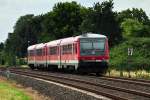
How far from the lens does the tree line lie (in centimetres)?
8606

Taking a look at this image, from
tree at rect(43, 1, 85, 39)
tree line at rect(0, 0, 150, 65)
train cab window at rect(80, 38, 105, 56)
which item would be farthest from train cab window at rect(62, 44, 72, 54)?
tree at rect(43, 1, 85, 39)

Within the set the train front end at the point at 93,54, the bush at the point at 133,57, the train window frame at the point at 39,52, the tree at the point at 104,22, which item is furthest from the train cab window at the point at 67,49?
the tree at the point at 104,22

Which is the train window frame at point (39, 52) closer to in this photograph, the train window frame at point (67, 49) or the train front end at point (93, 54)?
the train window frame at point (67, 49)

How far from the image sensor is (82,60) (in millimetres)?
Result: 41969

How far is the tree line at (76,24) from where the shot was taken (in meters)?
86.1

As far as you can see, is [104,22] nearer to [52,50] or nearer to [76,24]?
[76,24]

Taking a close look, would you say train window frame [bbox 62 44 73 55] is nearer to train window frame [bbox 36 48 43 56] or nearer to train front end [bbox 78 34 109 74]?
train front end [bbox 78 34 109 74]

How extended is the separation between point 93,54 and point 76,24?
73.3 meters

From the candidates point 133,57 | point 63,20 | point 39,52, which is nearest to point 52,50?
point 133,57

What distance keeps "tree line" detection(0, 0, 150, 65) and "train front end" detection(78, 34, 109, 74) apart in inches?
1336

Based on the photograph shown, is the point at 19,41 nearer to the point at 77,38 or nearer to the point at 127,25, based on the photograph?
the point at 127,25

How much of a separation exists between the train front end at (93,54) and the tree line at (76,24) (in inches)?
1336

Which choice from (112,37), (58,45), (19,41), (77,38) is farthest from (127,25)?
(77,38)

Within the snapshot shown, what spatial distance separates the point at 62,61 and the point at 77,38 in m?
5.33
